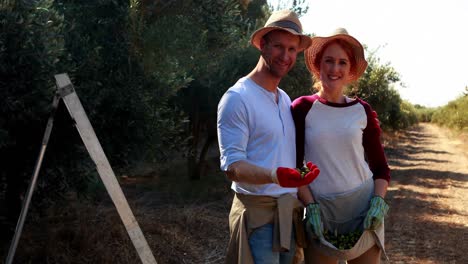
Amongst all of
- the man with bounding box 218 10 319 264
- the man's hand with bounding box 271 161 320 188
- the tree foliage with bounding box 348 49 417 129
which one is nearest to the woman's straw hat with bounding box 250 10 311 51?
the man with bounding box 218 10 319 264

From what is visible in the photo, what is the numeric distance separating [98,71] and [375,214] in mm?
4128

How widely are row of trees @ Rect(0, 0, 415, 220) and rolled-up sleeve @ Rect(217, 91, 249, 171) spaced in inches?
61.6

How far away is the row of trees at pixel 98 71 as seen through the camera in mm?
4523

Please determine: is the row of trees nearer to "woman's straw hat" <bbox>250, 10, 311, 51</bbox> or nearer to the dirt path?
"woman's straw hat" <bbox>250, 10, 311, 51</bbox>

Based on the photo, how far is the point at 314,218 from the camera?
2854 millimetres

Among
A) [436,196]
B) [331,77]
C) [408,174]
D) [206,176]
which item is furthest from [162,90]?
[408,174]

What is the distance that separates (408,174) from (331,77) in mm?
16264

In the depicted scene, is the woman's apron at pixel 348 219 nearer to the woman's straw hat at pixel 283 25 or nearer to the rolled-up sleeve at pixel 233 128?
the rolled-up sleeve at pixel 233 128

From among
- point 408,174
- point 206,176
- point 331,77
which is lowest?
point 408,174

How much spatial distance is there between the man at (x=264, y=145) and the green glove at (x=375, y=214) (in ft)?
1.26

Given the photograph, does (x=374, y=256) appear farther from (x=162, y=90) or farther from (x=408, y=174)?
(x=408, y=174)

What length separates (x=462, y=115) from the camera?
4262 centimetres

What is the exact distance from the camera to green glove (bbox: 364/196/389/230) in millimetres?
2881

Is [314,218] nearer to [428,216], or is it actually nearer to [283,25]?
[283,25]
